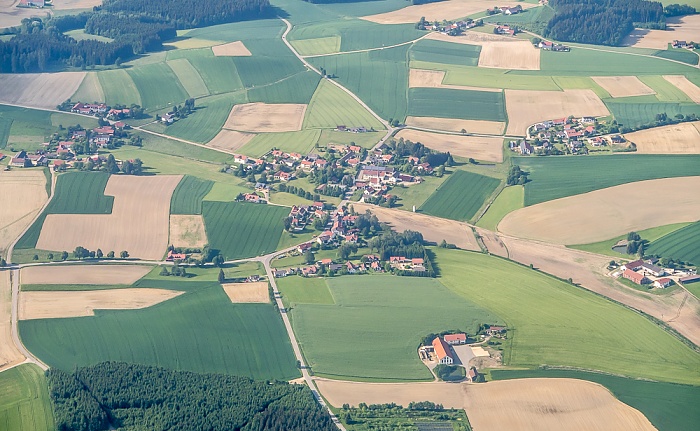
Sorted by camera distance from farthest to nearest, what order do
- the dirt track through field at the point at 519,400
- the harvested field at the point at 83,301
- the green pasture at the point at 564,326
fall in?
the harvested field at the point at 83,301, the green pasture at the point at 564,326, the dirt track through field at the point at 519,400

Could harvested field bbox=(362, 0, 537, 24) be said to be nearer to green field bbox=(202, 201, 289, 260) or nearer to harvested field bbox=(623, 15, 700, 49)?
harvested field bbox=(623, 15, 700, 49)

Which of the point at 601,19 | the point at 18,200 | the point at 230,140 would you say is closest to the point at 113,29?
the point at 230,140

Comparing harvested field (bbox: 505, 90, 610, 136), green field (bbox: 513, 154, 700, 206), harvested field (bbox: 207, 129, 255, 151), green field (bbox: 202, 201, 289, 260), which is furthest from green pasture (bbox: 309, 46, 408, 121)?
green field (bbox: 202, 201, 289, 260)

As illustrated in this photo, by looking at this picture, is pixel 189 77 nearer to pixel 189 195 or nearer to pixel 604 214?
pixel 189 195

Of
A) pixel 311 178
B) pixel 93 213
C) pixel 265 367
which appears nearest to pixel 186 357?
pixel 265 367

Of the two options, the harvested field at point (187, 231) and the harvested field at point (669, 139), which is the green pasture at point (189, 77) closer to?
the harvested field at point (187, 231)

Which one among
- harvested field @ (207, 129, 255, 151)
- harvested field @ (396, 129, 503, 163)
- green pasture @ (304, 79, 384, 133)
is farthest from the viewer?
green pasture @ (304, 79, 384, 133)

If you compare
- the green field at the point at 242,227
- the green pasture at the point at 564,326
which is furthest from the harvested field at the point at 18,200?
the green pasture at the point at 564,326
